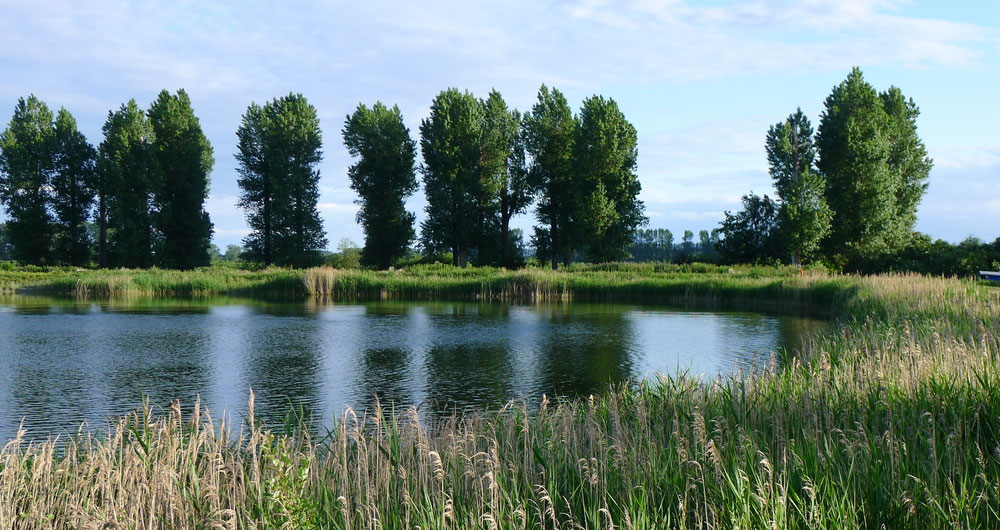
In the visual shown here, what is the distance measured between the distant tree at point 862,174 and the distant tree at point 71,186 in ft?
167

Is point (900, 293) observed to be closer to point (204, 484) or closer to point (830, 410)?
point (830, 410)

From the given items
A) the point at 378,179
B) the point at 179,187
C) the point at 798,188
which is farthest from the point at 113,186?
the point at 798,188

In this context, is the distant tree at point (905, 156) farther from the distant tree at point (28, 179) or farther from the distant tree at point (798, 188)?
the distant tree at point (28, 179)

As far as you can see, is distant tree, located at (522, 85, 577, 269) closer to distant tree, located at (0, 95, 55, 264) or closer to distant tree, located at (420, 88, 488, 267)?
distant tree, located at (420, 88, 488, 267)

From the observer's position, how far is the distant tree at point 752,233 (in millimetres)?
44756

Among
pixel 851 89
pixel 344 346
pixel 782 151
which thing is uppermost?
pixel 851 89

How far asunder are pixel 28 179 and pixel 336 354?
46365mm

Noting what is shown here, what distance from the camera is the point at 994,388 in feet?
19.2

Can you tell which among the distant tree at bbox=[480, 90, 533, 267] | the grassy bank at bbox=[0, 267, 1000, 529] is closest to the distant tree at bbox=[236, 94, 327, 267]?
the distant tree at bbox=[480, 90, 533, 267]

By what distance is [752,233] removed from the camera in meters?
45.8

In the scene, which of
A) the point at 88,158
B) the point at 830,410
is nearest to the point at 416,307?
the point at 830,410

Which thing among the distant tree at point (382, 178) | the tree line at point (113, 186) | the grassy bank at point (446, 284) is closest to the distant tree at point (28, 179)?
the tree line at point (113, 186)

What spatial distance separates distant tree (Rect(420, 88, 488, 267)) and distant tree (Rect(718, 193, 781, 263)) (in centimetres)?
1658

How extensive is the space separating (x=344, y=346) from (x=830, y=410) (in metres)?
13.3
